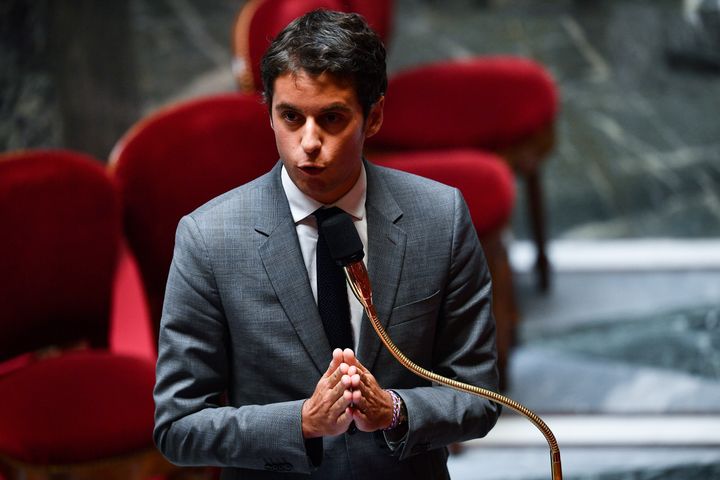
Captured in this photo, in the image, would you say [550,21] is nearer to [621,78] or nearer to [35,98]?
[621,78]

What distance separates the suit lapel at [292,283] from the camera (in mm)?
1450

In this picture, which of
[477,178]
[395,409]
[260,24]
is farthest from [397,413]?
[477,178]

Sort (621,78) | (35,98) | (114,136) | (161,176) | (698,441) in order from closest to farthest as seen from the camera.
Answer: (161,176) < (698,441) < (35,98) < (114,136) < (621,78)

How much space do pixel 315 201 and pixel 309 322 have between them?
142 mm

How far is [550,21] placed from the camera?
557 centimetres

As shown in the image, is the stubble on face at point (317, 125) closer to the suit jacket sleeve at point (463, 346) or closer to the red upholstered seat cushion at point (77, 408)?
the suit jacket sleeve at point (463, 346)

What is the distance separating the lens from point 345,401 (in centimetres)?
133

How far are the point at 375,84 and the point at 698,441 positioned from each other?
2.32 metres

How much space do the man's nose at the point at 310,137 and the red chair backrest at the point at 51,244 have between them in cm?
152

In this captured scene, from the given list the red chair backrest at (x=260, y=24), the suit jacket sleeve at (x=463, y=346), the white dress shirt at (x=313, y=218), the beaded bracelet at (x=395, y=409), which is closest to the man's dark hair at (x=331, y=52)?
the white dress shirt at (x=313, y=218)

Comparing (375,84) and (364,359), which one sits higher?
(375,84)

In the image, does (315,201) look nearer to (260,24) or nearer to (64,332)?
(260,24)

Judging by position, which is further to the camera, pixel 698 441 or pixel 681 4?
Result: pixel 681 4

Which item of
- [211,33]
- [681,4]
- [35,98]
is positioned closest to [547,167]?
[681,4]
